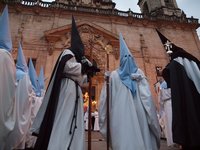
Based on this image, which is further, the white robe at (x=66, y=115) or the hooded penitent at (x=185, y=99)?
the white robe at (x=66, y=115)

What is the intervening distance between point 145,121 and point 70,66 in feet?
5.75

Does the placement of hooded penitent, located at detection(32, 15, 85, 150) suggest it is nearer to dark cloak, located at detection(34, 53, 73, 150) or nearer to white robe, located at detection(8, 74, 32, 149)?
dark cloak, located at detection(34, 53, 73, 150)

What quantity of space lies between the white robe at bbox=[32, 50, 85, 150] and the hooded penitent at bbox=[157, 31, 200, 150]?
4.79 feet

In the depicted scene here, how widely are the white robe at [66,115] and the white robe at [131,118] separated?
70 centimetres

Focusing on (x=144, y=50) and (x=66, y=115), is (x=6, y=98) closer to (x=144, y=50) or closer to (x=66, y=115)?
(x=66, y=115)

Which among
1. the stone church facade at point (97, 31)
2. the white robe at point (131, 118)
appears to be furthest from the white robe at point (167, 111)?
the stone church facade at point (97, 31)

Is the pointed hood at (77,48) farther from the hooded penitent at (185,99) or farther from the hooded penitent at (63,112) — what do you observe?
the hooded penitent at (185,99)

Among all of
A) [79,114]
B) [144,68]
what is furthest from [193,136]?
[144,68]

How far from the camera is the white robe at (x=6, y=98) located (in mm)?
2688

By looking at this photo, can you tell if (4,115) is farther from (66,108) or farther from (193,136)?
(193,136)

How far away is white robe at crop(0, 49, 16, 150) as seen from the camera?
2.69 m

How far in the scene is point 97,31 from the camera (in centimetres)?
1542

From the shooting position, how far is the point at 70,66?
315 cm

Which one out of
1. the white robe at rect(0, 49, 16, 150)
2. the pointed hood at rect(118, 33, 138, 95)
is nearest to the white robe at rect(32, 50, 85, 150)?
the white robe at rect(0, 49, 16, 150)
